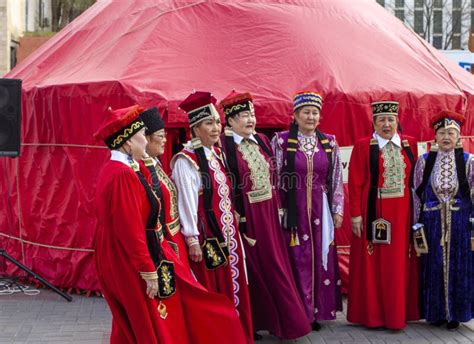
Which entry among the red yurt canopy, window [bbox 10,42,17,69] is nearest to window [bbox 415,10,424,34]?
window [bbox 10,42,17,69]

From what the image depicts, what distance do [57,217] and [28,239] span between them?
53cm

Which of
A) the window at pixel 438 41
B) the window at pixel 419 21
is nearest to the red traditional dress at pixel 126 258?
the window at pixel 419 21

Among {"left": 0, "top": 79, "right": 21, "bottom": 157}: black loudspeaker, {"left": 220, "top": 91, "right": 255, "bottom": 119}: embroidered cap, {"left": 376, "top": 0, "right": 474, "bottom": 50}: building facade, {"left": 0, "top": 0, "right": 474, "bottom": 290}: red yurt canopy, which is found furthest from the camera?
{"left": 376, "top": 0, "right": 474, "bottom": 50}: building facade

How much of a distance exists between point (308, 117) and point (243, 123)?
547 mm

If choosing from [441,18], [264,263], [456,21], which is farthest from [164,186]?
[441,18]

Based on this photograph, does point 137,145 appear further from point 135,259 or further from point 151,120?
point 135,259

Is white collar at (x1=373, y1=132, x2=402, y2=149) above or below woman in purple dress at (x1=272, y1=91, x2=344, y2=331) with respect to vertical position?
above

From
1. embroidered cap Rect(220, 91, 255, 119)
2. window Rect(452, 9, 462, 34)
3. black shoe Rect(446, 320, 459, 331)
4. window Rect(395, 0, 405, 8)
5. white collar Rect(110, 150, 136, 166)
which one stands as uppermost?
window Rect(395, 0, 405, 8)

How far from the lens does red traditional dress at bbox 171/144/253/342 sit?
500 centimetres

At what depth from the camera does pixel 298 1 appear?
8.52m

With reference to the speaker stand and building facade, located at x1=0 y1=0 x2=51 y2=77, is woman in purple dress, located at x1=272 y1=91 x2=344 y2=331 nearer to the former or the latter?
the speaker stand

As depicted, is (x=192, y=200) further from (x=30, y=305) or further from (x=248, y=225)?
(x=30, y=305)

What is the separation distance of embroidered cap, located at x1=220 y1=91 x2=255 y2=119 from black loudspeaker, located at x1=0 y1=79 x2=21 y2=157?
2.44 m

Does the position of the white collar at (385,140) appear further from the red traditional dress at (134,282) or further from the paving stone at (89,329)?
the red traditional dress at (134,282)
